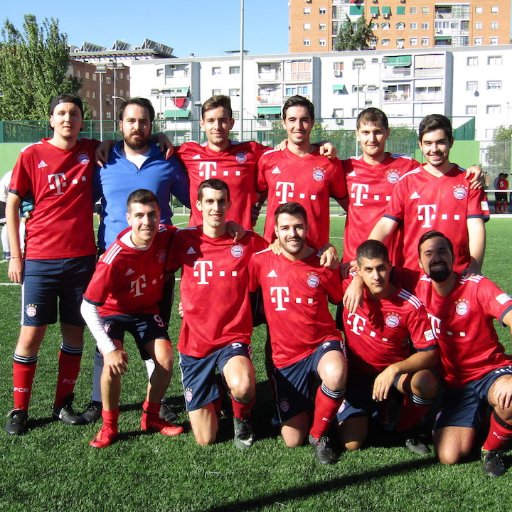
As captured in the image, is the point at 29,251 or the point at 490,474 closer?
the point at 490,474

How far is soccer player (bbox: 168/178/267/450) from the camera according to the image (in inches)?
160

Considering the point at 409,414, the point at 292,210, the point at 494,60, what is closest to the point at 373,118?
the point at 292,210

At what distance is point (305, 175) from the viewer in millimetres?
4547

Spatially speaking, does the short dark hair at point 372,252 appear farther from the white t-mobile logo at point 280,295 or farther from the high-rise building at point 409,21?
the high-rise building at point 409,21

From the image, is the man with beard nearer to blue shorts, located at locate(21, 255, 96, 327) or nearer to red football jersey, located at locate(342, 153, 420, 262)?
blue shorts, located at locate(21, 255, 96, 327)

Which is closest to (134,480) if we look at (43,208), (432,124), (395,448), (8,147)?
(395,448)

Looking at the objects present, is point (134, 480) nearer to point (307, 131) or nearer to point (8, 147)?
point (307, 131)

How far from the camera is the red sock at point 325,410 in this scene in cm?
381

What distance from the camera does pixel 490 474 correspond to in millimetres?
3512

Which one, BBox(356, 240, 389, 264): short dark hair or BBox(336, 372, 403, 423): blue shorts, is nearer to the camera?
BBox(356, 240, 389, 264): short dark hair

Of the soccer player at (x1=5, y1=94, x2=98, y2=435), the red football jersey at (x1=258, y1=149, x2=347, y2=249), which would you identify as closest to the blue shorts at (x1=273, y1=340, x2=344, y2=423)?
the red football jersey at (x1=258, y1=149, x2=347, y2=249)

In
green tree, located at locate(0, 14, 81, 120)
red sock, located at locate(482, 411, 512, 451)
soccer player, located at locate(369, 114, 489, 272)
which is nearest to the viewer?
red sock, located at locate(482, 411, 512, 451)

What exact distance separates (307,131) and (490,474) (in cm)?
239

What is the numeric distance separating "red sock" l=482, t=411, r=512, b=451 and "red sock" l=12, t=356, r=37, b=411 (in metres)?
2.76
